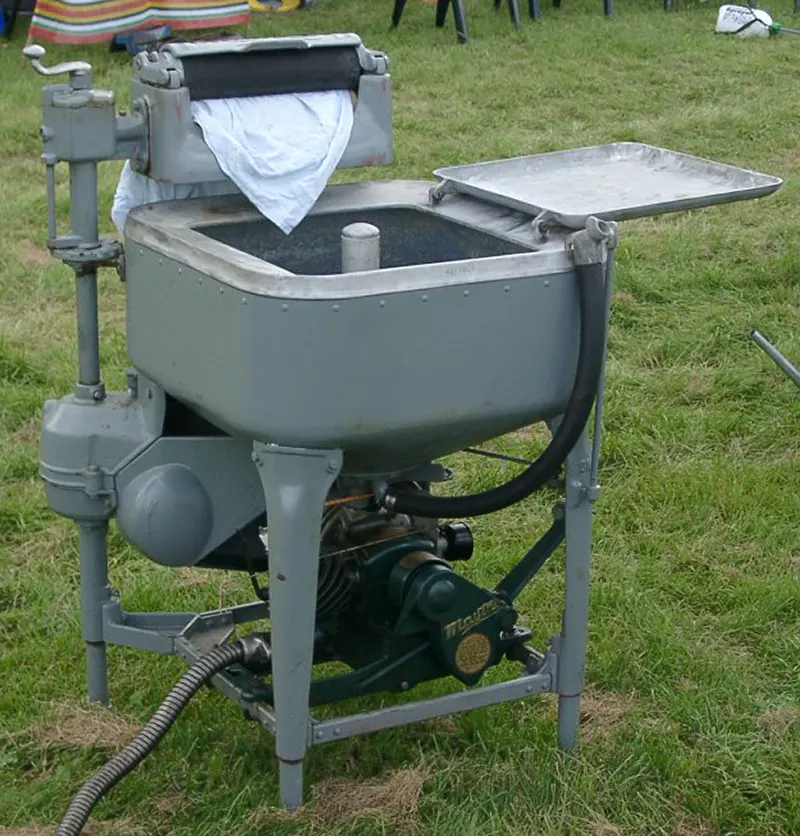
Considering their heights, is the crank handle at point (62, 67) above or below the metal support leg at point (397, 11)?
above

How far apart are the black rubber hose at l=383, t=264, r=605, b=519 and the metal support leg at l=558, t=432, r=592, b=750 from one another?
12cm

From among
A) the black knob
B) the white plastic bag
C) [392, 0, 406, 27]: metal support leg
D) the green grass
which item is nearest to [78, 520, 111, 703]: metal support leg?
the green grass

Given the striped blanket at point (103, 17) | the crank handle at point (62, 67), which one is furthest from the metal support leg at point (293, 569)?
the striped blanket at point (103, 17)

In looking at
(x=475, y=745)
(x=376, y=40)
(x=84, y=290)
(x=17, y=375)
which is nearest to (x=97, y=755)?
(x=475, y=745)

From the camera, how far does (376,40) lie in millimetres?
10727

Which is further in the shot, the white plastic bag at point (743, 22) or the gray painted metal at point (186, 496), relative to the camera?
the white plastic bag at point (743, 22)

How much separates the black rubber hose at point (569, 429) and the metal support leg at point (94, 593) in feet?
2.17

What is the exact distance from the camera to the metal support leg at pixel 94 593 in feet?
10.1

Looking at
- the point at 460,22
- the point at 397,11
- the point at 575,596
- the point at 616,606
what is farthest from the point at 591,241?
the point at 397,11

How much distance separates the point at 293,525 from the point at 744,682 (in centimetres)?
133

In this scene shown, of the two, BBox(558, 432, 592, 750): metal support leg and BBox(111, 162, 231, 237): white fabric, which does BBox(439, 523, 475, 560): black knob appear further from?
BBox(111, 162, 231, 237): white fabric

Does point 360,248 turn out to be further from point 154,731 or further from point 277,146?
point 154,731

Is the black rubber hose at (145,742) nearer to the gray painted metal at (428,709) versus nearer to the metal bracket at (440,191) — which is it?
the gray painted metal at (428,709)

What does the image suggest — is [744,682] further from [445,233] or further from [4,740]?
[4,740]
